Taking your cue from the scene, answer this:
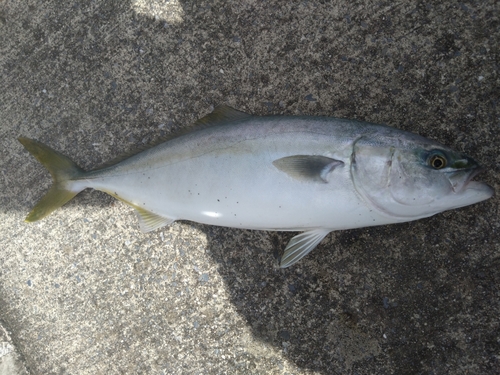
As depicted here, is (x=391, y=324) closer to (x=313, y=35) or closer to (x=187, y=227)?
(x=187, y=227)

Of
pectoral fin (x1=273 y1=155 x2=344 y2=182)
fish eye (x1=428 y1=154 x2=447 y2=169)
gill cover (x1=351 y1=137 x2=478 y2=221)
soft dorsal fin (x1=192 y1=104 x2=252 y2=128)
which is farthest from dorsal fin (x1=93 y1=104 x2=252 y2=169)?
fish eye (x1=428 y1=154 x2=447 y2=169)

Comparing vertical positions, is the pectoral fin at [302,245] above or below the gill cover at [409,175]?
below

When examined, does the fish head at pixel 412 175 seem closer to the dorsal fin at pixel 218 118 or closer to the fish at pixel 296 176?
the fish at pixel 296 176

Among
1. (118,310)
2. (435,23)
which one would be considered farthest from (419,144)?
(118,310)

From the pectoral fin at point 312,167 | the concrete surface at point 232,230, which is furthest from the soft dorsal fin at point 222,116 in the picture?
the pectoral fin at point 312,167

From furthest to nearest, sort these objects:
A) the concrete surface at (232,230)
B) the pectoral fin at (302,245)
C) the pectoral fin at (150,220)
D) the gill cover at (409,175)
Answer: the pectoral fin at (150,220), the concrete surface at (232,230), the pectoral fin at (302,245), the gill cover at (409,175)
